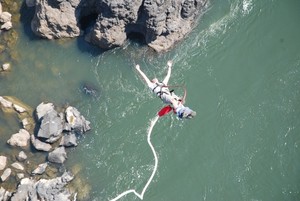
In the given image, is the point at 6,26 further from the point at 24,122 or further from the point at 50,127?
the point at 50,127

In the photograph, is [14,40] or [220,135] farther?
[14,40]

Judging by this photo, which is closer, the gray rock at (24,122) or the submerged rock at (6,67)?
the gray rock at (24,122)

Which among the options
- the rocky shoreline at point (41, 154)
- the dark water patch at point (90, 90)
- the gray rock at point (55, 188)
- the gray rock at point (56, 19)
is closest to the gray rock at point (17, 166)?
the rocky shoreline at point (41, 154)

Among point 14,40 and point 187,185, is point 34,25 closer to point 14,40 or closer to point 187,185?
point 14,40

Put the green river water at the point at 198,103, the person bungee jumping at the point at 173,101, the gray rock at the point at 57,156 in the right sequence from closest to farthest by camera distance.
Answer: the person bungee jumping at the point at 173,101
the green river water at the point at 198,103
the gray rock at the point at 57,156

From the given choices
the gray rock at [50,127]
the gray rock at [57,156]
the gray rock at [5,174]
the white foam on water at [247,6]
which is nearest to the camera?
the gray rock at [50,127]

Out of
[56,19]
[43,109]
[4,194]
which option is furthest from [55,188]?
[56,19]

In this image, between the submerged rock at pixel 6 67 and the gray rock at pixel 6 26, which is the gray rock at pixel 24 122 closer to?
the submerged rock at pixel 6 67

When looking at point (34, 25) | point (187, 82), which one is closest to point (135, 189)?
point (187, 82)

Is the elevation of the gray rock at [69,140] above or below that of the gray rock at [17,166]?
above
